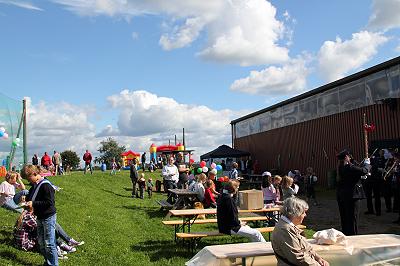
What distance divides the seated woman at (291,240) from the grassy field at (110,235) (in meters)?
3.08

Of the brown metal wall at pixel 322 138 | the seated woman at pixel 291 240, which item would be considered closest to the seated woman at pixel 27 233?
the seated woman at pixel 291 240

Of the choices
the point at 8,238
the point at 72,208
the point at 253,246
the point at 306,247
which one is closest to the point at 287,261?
the point at 306,247

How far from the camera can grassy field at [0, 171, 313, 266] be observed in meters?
7.47

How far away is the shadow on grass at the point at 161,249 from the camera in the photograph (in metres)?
7.99

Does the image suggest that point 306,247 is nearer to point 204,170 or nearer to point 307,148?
point 204,170

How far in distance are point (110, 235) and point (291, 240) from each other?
5.66 m

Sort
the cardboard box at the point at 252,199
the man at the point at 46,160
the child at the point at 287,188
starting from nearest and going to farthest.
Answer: the cardboard box at the point at 252,199, the child at the point at 287,188, the man at the point at 46,160

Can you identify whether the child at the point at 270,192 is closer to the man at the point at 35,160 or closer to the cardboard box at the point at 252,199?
the cardboard box at the point at 252,199

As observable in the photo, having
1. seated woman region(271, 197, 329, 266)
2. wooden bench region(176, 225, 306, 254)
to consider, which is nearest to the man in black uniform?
wooden bench region(176, 225, 306, 254)

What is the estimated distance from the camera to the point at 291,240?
15.6ft

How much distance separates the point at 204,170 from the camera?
70.0 ft

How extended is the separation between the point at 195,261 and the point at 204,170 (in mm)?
15628

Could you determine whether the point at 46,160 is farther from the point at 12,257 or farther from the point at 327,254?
the point at 327,254

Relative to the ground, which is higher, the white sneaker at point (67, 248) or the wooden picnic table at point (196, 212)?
the wooden picnic table at point (196, 212)
